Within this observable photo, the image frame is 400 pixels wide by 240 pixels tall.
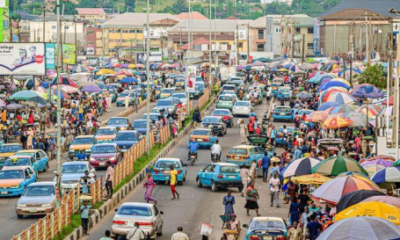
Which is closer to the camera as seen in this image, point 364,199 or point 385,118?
point 364,199

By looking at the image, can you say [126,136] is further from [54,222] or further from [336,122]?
[54,222]

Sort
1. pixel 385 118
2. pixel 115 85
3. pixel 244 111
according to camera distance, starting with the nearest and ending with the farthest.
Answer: pixel 385 118 < pixel 244 111 < pixel 115 85

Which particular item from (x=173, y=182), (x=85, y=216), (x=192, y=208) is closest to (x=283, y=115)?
(x=173, y=182)

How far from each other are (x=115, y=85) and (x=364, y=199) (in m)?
72.1

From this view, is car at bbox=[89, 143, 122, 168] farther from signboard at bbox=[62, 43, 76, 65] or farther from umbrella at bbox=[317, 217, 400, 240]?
signboard at bbox=[62, 43, 76, 65]

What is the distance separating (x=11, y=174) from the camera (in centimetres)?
3906

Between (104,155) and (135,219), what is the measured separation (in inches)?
664

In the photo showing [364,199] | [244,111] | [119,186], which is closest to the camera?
[364,199]

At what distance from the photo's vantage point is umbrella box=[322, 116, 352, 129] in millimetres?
44719

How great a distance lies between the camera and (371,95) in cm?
5372

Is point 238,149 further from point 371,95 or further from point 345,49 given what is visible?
point 345,49

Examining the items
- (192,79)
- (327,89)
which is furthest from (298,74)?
(327,89)

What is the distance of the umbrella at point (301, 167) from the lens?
3278 centimetres

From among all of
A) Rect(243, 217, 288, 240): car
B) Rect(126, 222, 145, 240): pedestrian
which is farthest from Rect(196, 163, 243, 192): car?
Rect(126, 222, 145, 240): pedestrian
